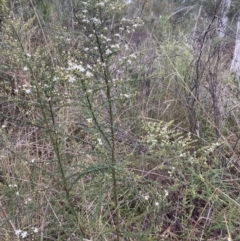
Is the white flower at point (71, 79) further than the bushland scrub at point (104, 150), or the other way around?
the bushland scrub at point (104, 150)

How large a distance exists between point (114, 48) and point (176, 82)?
1640mm

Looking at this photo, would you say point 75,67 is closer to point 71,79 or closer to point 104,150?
point 71,79

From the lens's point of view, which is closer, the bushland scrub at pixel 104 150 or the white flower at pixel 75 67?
the white flower at pixel 75 67

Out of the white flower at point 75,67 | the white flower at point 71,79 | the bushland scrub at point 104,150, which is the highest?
the white flower at point 75,67

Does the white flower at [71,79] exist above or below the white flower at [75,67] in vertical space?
below

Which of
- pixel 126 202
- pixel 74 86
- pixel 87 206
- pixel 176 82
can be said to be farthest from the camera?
pixel 176 82

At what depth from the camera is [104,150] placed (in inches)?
56.4

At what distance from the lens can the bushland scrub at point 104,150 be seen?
1330mm

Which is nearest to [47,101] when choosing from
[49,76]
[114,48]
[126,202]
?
[49,76]

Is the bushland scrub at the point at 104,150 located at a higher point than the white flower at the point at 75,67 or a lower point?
lower

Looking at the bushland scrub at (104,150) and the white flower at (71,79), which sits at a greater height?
the white flower at (71,79)

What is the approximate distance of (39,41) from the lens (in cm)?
308

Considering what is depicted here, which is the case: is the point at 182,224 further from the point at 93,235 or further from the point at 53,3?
the point at 53,3

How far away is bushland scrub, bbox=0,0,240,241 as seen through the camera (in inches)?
52.4
